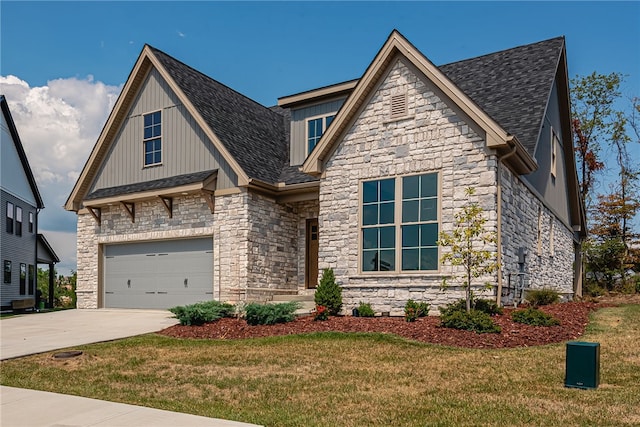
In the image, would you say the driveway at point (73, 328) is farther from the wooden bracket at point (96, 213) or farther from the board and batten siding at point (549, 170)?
the board and batten siding at point (549, 170)

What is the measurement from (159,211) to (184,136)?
107 inches

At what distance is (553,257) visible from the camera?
2038cm

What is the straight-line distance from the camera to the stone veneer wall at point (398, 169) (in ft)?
45.4

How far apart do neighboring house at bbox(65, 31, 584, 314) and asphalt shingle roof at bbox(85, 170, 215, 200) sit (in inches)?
3.2

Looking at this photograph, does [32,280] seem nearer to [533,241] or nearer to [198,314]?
[198,314]

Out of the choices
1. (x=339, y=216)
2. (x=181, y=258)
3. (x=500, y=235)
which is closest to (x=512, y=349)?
(x=500, y=235)

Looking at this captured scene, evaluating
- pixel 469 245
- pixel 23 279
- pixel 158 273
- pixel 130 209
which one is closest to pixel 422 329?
pixel 469 245

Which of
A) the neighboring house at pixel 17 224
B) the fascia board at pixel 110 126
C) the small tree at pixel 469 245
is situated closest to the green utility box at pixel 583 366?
the small tree at pixel 469 245

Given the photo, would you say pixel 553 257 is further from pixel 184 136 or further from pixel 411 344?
pixel 184 136

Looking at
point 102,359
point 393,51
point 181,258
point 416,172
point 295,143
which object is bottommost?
point 102,359

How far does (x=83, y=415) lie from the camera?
6543mm

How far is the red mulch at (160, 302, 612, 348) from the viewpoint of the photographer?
10961mm

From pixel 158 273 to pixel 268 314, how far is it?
25.0 ft

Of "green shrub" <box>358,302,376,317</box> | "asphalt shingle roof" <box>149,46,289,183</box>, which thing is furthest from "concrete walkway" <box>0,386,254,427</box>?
"asphalt shingle roof" <box>149,46,289,183</box>
